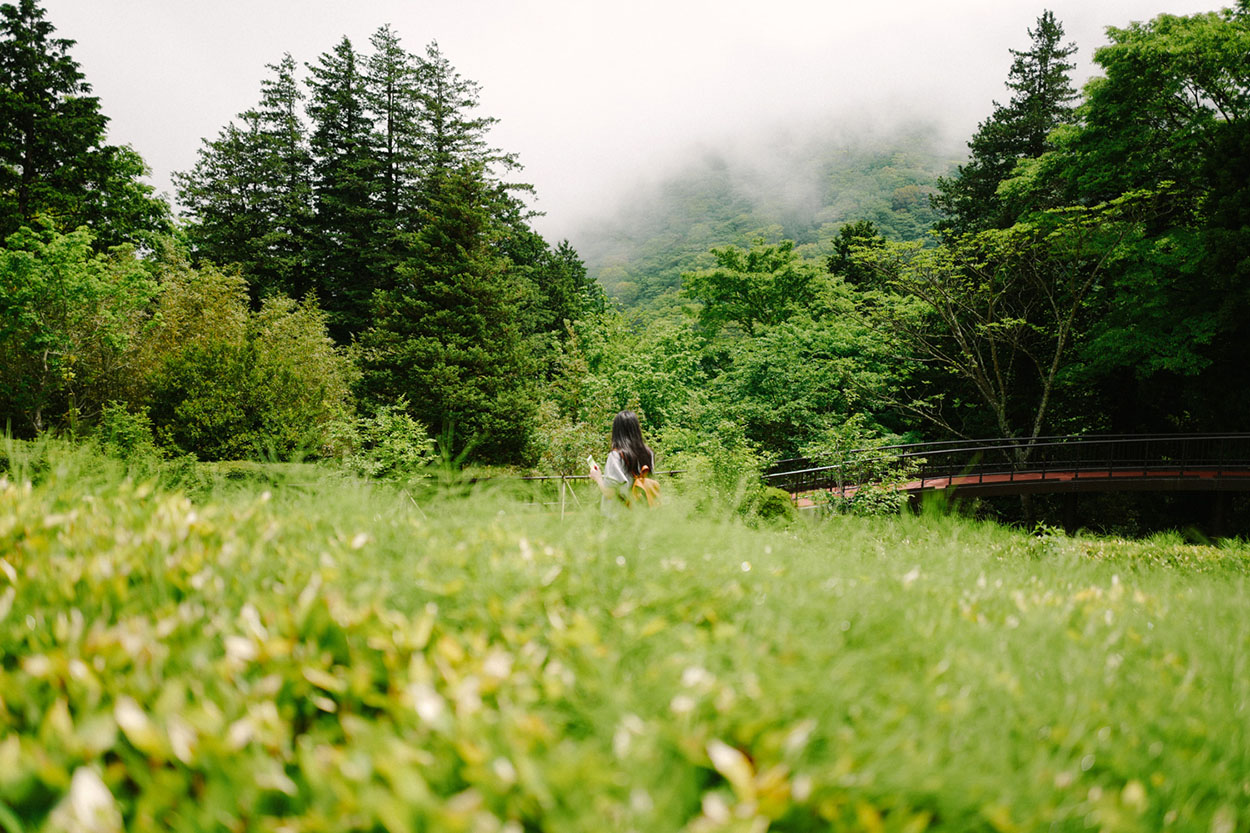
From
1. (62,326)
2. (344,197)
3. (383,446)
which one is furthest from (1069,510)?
(344,197)

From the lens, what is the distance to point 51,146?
2077cm

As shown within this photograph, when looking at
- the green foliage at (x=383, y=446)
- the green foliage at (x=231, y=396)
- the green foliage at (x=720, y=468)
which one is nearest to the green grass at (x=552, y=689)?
the green foliage at (x=720, y=468)

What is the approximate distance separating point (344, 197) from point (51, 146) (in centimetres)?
1192

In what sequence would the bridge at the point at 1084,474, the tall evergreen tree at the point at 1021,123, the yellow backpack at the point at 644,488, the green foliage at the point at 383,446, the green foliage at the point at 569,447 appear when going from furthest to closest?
the tall evergreen tree at the point at 1021,123, the green foliage at the point at 569,447, the bridge at the point at 1084,474, the green foliage at the point at 383,446, the yellow backpack at the point at 644,488

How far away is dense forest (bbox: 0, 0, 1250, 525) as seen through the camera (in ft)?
47.0

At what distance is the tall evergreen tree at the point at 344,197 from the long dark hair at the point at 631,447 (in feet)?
87.6

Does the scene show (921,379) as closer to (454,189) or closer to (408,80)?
(454,189)

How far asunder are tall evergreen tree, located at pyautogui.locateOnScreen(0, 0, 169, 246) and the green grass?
84.3 ft

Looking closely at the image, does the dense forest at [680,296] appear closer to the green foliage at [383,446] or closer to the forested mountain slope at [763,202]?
the green foliage at [383,446]

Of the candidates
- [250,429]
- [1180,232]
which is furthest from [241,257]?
[1180,232]

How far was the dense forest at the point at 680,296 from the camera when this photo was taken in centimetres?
1431

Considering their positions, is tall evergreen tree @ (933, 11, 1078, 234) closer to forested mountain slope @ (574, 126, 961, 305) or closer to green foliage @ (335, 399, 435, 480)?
forested mountain slope @ (574, 126, 961, 305)

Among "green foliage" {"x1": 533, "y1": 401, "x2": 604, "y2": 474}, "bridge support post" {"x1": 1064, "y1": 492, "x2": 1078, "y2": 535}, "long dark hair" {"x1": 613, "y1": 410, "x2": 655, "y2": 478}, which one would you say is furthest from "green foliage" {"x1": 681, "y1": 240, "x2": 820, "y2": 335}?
"long dark hair" {"x1": 613, "y1": 410, "x2": 655, "y2": 478}

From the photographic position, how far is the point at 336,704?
136 cm
